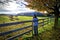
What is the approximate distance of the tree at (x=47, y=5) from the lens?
4445 millimetres

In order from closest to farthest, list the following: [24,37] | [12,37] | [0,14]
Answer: [12,37], [0,14], [24,37]

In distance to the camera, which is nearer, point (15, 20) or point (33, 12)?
point (15, 20)

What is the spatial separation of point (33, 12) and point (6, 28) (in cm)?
98

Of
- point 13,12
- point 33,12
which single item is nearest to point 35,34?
point 33,12

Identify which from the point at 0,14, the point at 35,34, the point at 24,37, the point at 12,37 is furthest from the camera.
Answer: the point at 35,34

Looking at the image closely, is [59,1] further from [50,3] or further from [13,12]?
[13,12]

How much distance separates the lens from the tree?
14.6 feet

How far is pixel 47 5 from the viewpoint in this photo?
4625 millimetres

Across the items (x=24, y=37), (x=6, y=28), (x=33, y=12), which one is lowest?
(x=24, y=37)

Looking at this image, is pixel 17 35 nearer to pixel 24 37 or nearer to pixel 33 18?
pixel 24 37

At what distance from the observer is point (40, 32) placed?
4.53 metres

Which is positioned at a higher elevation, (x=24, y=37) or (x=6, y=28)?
(x=6, y=28)

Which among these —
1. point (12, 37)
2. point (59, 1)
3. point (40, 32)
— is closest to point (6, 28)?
point (12, 37)

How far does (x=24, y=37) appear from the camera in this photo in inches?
161
